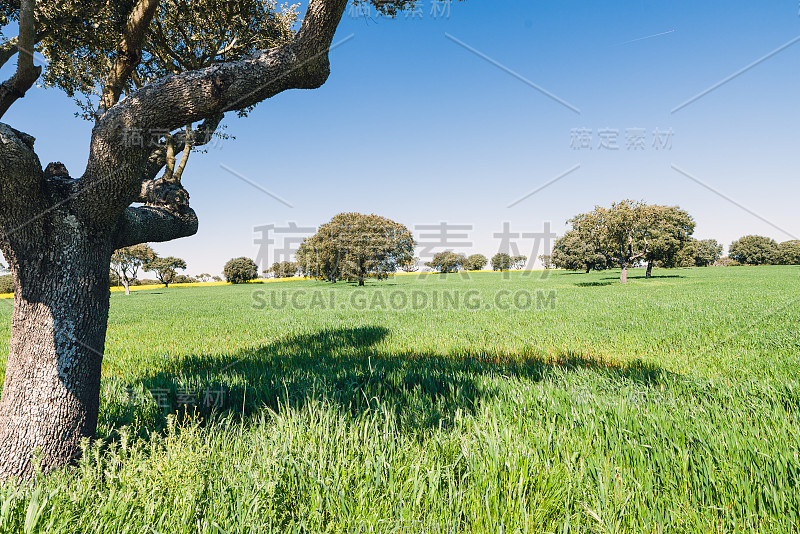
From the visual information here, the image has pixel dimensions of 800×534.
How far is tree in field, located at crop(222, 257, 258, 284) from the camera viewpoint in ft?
299

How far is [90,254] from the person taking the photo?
2.98 m

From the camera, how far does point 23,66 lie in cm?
286

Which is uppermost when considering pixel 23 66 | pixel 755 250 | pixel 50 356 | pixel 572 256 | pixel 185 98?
pixel 755 250

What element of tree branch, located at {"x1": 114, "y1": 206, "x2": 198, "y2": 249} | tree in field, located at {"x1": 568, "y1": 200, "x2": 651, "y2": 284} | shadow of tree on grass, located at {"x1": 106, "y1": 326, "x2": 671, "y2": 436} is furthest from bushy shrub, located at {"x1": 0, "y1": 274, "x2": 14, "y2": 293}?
tree in field, located at {"x1": 568, "y1": 200, "x2": 651, "y2": 284}

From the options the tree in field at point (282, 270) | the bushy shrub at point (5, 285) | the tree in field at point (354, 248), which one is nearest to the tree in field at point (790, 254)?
the tree in field at point (354, 248)

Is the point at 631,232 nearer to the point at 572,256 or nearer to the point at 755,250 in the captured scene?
the point at 572,256

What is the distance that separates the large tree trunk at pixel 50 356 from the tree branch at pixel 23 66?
132 centimetres

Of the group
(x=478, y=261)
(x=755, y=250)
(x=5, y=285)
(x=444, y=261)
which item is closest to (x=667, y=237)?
(x=444, y=261)

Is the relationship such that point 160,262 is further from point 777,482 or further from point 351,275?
point 777,482

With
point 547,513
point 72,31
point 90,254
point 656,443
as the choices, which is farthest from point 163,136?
point 656,443

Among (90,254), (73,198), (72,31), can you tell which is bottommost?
(90,254)

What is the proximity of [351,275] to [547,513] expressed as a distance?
139 ft

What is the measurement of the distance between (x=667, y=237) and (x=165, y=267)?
98468mm

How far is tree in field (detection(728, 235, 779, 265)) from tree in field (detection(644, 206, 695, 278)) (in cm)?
10163
